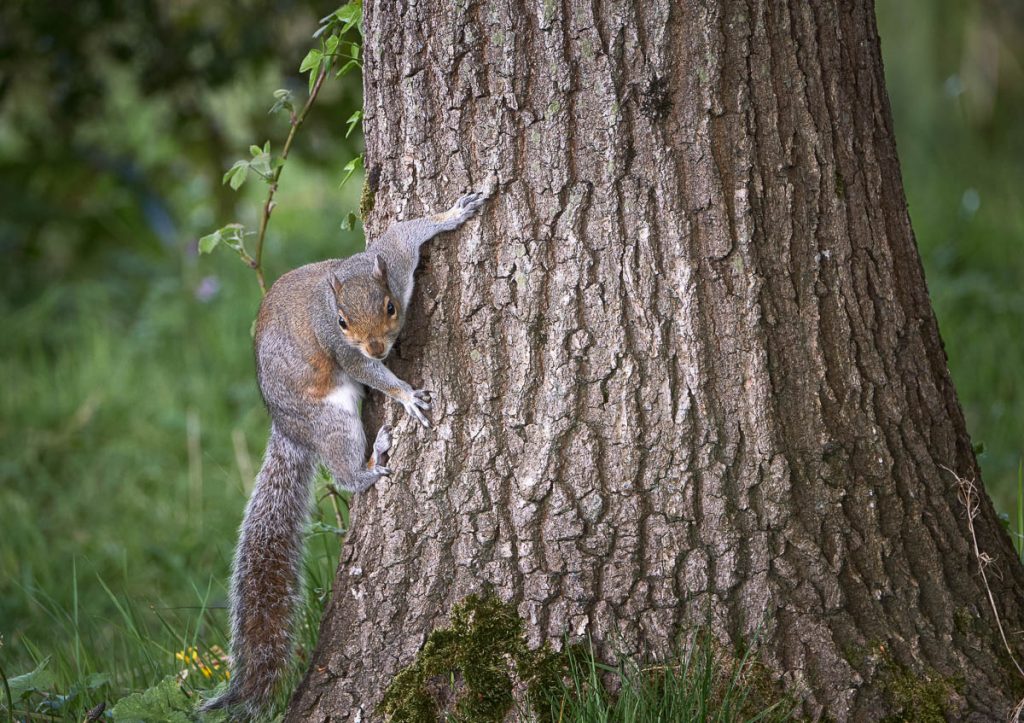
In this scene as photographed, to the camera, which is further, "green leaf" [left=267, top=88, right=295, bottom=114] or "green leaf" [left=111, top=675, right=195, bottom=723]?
"green leaf" [left=267, top=88, right=295, bottom=114]

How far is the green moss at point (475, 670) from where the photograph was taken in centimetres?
175

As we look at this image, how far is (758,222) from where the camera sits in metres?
1.72

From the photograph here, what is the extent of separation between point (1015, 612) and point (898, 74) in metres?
3.95

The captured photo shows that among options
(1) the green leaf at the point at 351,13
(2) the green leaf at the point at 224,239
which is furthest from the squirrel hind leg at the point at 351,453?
(1) the green leaf at the point at 351,13

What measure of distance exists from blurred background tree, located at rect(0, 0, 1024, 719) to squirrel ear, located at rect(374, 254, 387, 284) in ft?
2.39

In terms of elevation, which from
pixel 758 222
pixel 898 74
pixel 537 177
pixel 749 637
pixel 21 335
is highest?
pixel 898 74

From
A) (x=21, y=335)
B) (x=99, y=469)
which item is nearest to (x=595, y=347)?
(x=99, y=469)

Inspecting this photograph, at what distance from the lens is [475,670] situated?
5.78 feet

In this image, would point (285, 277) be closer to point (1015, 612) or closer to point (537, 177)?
point (537, 177)

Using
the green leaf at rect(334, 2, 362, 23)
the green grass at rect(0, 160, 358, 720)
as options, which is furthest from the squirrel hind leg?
the green leaf at rect(334, 2, 362, 23)

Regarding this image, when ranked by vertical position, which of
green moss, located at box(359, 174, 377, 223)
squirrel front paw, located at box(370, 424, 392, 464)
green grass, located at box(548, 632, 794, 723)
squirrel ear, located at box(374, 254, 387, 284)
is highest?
green moss, located at box(359, 174, 377, 223)

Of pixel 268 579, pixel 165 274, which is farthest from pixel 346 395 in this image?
pixel 165 274

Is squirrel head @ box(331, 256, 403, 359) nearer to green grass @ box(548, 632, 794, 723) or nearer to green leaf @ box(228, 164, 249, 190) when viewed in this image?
green leaf @ box(228, 164, 249, 190)

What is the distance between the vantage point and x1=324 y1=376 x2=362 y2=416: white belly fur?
84.4 inches
